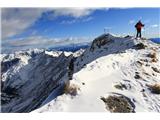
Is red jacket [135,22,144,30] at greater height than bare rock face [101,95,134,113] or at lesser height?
greater

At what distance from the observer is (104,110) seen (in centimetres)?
2358

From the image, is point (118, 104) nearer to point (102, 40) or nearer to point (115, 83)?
point (115, 83)

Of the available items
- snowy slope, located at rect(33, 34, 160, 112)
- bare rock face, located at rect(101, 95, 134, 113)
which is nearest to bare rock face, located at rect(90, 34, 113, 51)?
snowy slope, located at rect(33, 34, 160, 112)

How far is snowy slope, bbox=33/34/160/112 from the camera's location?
2341 cm

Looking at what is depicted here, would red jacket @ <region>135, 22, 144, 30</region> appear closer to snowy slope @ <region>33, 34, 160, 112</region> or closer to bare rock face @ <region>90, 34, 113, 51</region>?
snowy slope @ <region>33, 34, 160, 112</region>

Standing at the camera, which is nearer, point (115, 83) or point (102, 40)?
point (115, 83)

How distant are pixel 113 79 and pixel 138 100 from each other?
3.42 meters

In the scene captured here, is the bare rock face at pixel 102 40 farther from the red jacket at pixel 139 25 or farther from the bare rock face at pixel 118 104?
the bare rock face at pixel 118 104

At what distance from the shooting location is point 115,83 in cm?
2766

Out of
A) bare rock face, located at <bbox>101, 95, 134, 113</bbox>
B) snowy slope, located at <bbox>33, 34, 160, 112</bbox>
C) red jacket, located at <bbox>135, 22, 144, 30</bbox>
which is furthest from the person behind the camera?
red jacket, located at <bbox>135, 22, 144, 30</bbox>

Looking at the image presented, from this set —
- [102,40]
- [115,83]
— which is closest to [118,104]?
[115,83]

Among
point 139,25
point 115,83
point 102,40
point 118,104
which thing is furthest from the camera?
point 102,40
